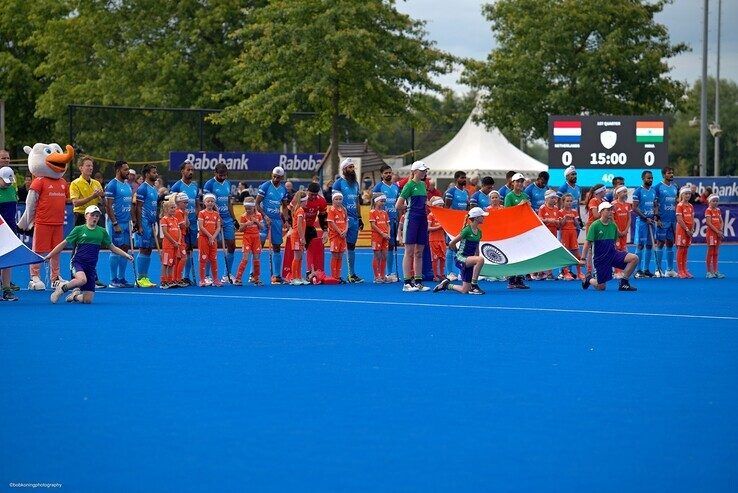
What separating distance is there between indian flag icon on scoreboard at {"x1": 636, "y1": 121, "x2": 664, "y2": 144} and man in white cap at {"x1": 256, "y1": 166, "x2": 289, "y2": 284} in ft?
55.7

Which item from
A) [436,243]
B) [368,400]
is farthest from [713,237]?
[368,400]

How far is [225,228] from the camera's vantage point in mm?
24562

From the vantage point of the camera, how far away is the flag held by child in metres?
19.8

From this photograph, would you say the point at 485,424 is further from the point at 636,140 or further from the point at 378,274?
the point at 636,140

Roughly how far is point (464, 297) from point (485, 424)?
39.7 ft

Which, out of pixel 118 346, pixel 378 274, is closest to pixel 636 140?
pixel 378 274

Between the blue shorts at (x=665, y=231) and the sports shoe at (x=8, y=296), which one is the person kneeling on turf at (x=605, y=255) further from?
the sports shoe at (x=8, y=296)

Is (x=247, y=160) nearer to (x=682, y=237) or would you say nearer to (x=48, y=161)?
(x=682, y=237)

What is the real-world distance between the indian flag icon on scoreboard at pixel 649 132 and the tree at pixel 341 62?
29.0 ft

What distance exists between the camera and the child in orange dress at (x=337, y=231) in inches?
985

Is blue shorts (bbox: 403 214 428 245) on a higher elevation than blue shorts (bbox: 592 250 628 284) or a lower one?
higher

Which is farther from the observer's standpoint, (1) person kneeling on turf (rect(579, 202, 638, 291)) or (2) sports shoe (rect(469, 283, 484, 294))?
(1) person kneeling on turf (rect(579, 202, 638, 291))

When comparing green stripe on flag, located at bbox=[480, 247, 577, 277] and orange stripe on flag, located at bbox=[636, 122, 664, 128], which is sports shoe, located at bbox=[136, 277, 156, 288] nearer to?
green stripe on flag, located at bbox=[480, 247, 577, 277]

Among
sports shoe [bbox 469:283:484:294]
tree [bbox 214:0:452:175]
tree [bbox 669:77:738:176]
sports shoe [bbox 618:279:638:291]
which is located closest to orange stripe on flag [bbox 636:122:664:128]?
tree [bbox 214:0:452:175]
